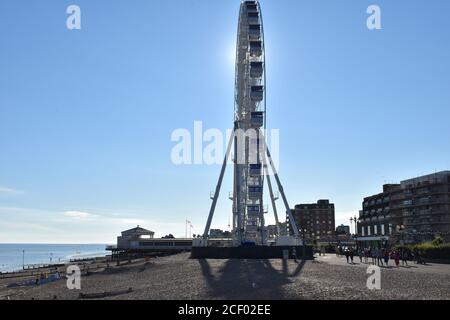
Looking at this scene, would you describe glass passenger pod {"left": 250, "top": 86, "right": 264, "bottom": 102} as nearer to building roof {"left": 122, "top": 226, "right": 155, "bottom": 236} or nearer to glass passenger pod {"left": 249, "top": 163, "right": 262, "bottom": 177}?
glass passenger pod {"left": 249, "top": 163, "right": 262, "bottom": 177}

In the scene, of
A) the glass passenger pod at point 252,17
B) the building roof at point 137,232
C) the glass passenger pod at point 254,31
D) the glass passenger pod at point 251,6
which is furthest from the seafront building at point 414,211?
the building roof at point 137,232

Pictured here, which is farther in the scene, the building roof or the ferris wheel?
the building roof

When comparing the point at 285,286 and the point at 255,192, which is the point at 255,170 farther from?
the point at 285,286

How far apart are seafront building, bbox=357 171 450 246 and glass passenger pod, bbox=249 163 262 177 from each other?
116 feet

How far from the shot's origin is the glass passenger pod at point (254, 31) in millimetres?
65500

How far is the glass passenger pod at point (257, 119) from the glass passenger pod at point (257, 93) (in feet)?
5.45

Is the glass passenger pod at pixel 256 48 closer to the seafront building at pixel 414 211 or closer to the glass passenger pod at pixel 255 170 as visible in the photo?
the glass passenger pod at pixel 255 170

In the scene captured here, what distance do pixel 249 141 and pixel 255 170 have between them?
4743mm

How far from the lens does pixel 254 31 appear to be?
65.6 meters

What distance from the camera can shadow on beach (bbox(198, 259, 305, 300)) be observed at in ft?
86.4

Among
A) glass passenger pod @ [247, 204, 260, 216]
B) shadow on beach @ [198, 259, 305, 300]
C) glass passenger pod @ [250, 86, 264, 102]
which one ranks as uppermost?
glass passenger pod @ [250, 86, 264, 102]

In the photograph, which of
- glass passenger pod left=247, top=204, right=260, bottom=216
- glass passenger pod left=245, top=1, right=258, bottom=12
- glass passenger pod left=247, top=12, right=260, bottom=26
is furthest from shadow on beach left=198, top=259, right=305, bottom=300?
glass passenger pod left=245, top=1, right=258, bottom=12
